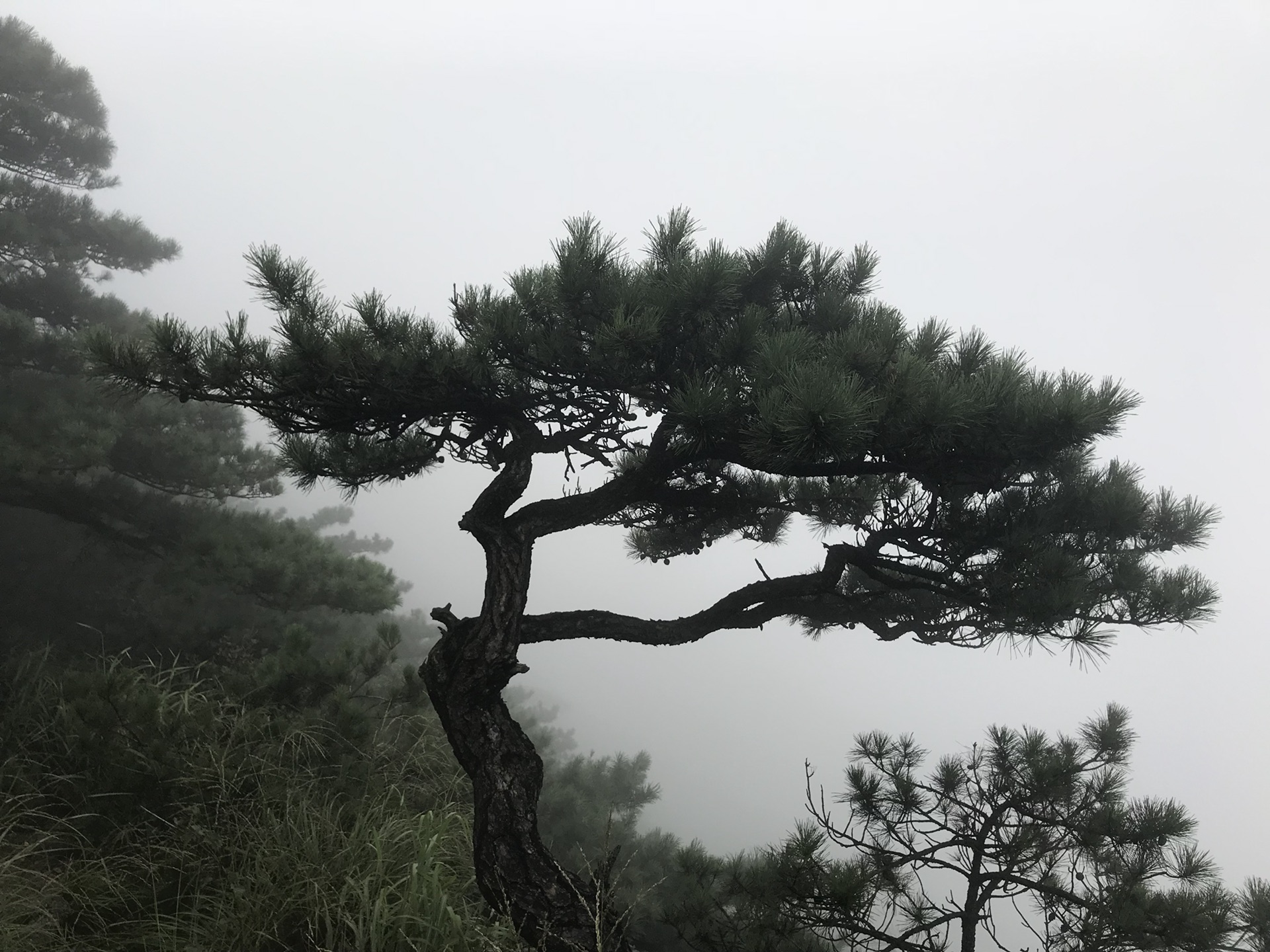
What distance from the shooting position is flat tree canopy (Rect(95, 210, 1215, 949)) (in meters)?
1.79

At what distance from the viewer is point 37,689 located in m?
3.14

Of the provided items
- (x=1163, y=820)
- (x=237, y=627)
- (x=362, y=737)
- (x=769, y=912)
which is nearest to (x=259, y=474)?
(x=237, y=627)

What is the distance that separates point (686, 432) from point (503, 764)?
3.09 ft

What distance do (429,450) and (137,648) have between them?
2525 mm

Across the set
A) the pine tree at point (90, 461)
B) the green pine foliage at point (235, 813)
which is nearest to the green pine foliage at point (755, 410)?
the green pine foliage at point (235, 813)

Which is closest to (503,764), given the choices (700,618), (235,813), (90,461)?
(700,618)

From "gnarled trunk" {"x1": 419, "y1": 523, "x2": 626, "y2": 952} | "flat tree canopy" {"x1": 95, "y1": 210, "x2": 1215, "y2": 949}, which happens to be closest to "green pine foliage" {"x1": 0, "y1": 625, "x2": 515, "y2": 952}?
"gnarled trunk" {"x1": 419, "y1": 523, "x2": 626, "y2": 952}

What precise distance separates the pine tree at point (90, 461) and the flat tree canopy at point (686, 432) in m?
1.78

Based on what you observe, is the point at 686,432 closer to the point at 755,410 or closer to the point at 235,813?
the point at 755,410

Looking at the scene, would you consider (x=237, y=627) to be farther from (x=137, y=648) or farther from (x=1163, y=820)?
(x=1163, y=820)

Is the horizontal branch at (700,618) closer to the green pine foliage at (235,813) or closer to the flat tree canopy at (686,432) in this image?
the flat tree canopy at (686,432)

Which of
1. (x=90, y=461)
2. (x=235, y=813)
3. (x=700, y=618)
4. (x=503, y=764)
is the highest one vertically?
(x=90, y=461)

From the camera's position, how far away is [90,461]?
3846 millimetres

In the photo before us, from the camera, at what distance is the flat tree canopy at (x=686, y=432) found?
1790 millimetres
